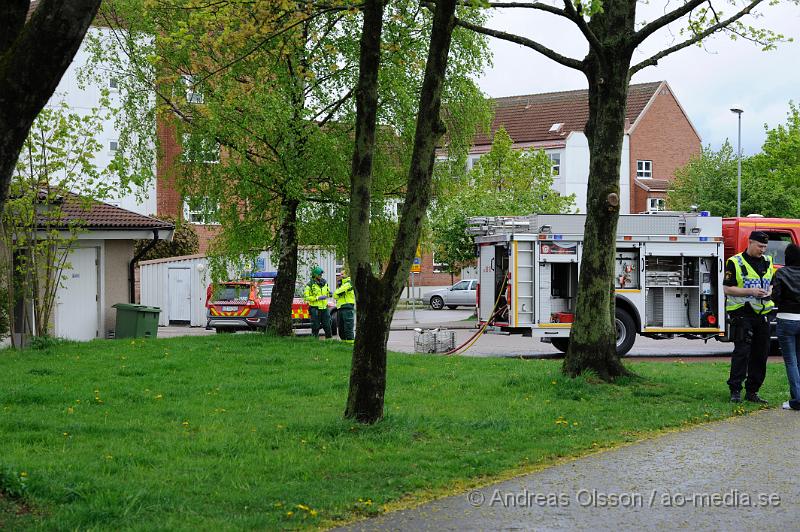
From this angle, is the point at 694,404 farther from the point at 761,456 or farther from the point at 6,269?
the point at 6,269

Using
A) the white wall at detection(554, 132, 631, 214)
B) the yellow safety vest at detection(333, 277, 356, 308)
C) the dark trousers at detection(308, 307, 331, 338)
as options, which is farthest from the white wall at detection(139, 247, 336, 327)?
the white wall at detection(554, 132, 631, 214)

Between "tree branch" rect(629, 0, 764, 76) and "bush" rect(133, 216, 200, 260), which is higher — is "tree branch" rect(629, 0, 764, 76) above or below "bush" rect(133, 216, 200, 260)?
above

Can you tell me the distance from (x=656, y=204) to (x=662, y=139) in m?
5.57

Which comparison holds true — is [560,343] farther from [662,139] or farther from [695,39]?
[662,139]

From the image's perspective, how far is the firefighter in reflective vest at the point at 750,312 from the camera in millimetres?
11273

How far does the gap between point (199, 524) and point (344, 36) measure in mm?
15421

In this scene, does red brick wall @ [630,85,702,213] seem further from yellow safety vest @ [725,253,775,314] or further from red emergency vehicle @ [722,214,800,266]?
yellow safety vest @ [725,253,775,314]

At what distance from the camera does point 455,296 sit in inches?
2087

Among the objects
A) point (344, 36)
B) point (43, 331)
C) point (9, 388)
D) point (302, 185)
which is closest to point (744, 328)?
point (9, 388)

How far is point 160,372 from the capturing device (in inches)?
563

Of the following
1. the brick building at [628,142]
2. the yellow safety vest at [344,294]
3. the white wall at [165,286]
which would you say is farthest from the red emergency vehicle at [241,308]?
the brick building at [628,142]

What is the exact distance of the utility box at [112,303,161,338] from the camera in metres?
24.0

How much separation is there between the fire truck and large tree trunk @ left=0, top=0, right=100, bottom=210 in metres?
14.4

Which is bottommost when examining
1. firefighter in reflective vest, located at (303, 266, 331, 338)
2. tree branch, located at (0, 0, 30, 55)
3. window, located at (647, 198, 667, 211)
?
firefighter in reflective vest, located at (303, 266, 331, 338)
